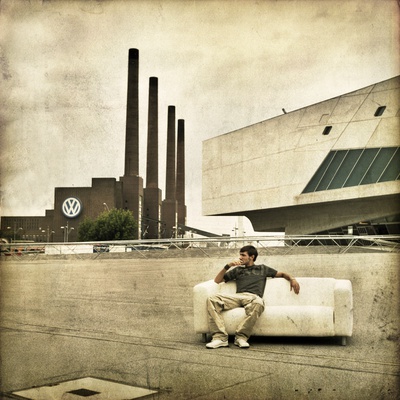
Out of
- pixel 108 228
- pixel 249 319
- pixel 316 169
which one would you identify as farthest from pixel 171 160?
pixel 249 319

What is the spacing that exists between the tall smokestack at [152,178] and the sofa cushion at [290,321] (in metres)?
55.7

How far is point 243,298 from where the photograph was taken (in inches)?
242

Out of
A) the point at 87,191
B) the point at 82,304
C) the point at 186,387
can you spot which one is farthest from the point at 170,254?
the point at 87,191

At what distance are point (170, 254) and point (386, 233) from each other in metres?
13.0

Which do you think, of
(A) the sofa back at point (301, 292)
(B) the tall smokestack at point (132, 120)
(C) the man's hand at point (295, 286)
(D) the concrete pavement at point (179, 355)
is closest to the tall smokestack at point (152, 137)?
(B) the tall smokestack at point (132, 120)

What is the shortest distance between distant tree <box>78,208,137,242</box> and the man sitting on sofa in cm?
3542

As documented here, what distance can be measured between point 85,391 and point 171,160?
64.7 meters

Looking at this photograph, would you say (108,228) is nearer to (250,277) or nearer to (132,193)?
(132,193)

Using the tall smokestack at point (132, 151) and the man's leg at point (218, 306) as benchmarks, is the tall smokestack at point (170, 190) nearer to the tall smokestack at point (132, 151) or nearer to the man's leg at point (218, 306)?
the tall smokestack at point (132, 151)

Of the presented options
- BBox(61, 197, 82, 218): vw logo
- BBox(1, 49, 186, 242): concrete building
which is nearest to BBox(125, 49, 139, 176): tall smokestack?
BBox(1, 49, 186, 242): concrete building

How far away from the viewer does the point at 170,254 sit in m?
28.2

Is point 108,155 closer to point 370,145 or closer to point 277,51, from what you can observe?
point 277,51

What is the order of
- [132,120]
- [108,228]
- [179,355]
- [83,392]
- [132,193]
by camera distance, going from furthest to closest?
[132,193], [132,120], [108,228], [179,355], [83,392]

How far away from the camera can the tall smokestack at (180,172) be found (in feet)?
233
